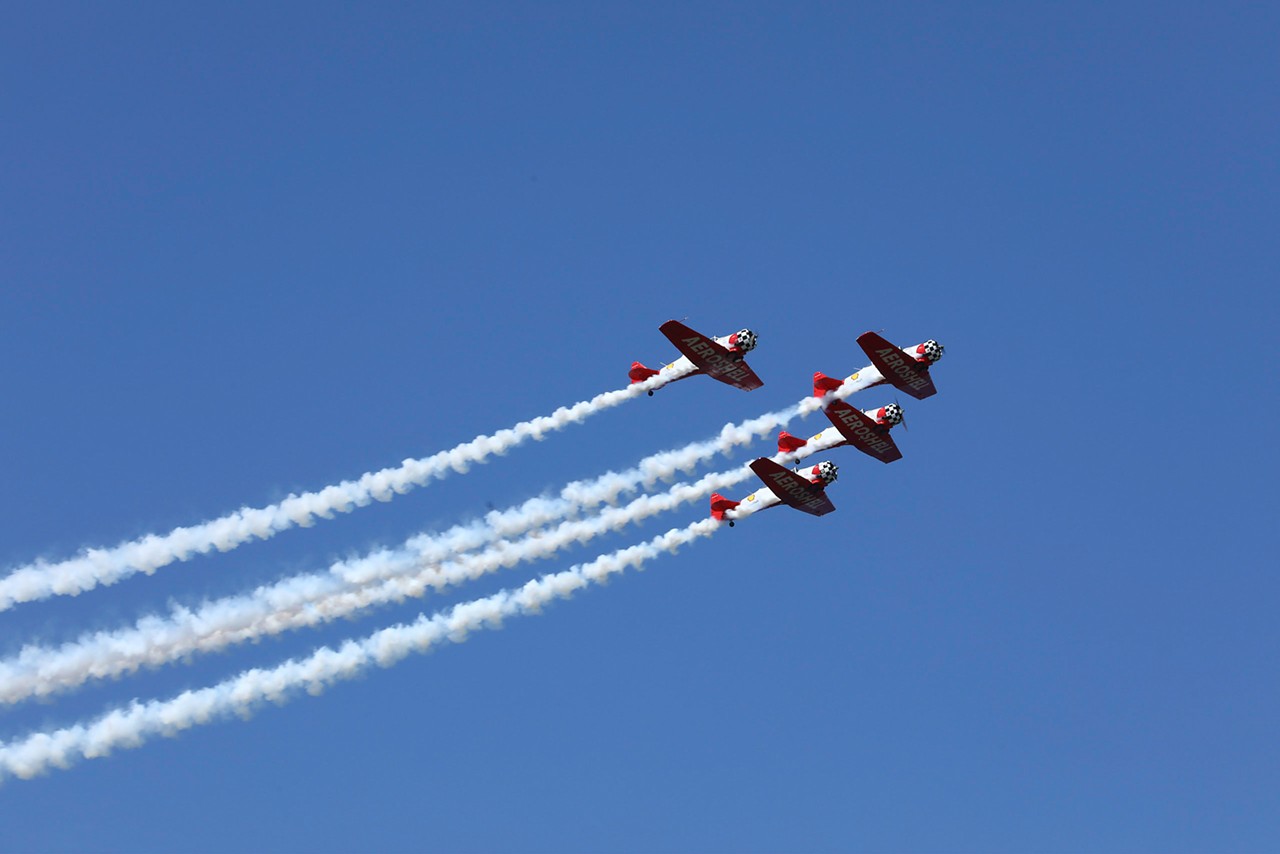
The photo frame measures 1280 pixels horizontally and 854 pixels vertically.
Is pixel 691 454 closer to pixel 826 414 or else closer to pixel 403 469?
pixel 826 414

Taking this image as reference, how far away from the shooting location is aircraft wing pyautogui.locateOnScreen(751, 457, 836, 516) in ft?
311

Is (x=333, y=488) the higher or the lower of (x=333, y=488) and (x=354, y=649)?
the higher

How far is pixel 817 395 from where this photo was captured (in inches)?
3866

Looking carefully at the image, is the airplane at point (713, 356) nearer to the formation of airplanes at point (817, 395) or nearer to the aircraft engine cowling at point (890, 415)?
the formation of airplanes at point (817, 395)

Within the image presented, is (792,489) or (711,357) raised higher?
(711,357)

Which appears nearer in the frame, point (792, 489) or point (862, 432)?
point (792, 489)

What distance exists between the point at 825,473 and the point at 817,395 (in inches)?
182

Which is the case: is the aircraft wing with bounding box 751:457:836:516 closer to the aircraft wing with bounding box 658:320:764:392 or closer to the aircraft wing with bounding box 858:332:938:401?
the aircraft wing with bounding box 658:320:764:392

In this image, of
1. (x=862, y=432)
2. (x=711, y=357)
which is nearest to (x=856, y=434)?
(x=862, y=432)

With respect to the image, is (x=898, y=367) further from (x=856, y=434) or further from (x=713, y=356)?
(x=713, y=356)

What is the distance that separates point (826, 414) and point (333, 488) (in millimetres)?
22911

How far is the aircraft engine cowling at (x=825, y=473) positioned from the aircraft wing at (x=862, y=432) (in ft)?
6.72

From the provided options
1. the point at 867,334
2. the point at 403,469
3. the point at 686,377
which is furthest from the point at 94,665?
the point at 867,334

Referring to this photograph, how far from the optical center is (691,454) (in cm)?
10019
